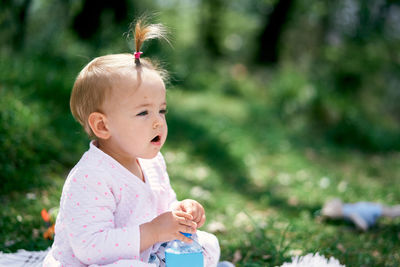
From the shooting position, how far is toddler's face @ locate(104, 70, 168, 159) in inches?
69.7

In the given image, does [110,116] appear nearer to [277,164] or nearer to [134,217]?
[134,217]

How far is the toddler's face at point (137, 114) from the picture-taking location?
1.77 metres

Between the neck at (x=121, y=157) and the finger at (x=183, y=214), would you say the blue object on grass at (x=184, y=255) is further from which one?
the neck at (x=121, y=157)

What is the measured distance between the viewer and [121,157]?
6.32ft

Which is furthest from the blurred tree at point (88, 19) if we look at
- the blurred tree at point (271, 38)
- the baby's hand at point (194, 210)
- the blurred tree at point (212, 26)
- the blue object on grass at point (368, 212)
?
the blurred tree at point (212, 26)

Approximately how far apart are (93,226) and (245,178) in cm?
302

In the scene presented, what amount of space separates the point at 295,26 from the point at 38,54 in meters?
8.26

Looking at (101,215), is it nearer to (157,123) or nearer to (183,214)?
(183,214)

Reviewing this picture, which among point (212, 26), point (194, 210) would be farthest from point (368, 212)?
point (212, 26)

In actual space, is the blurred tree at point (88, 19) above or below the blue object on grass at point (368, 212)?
above

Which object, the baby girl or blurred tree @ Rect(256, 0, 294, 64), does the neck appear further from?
blurred tree @ Rect(256, 0, 294, 64)

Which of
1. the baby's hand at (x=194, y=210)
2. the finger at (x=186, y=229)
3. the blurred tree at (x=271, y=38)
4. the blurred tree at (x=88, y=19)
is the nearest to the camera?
the finger at (x=186, y=229)

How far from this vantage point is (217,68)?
31.1ft

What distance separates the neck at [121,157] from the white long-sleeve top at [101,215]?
8cm
